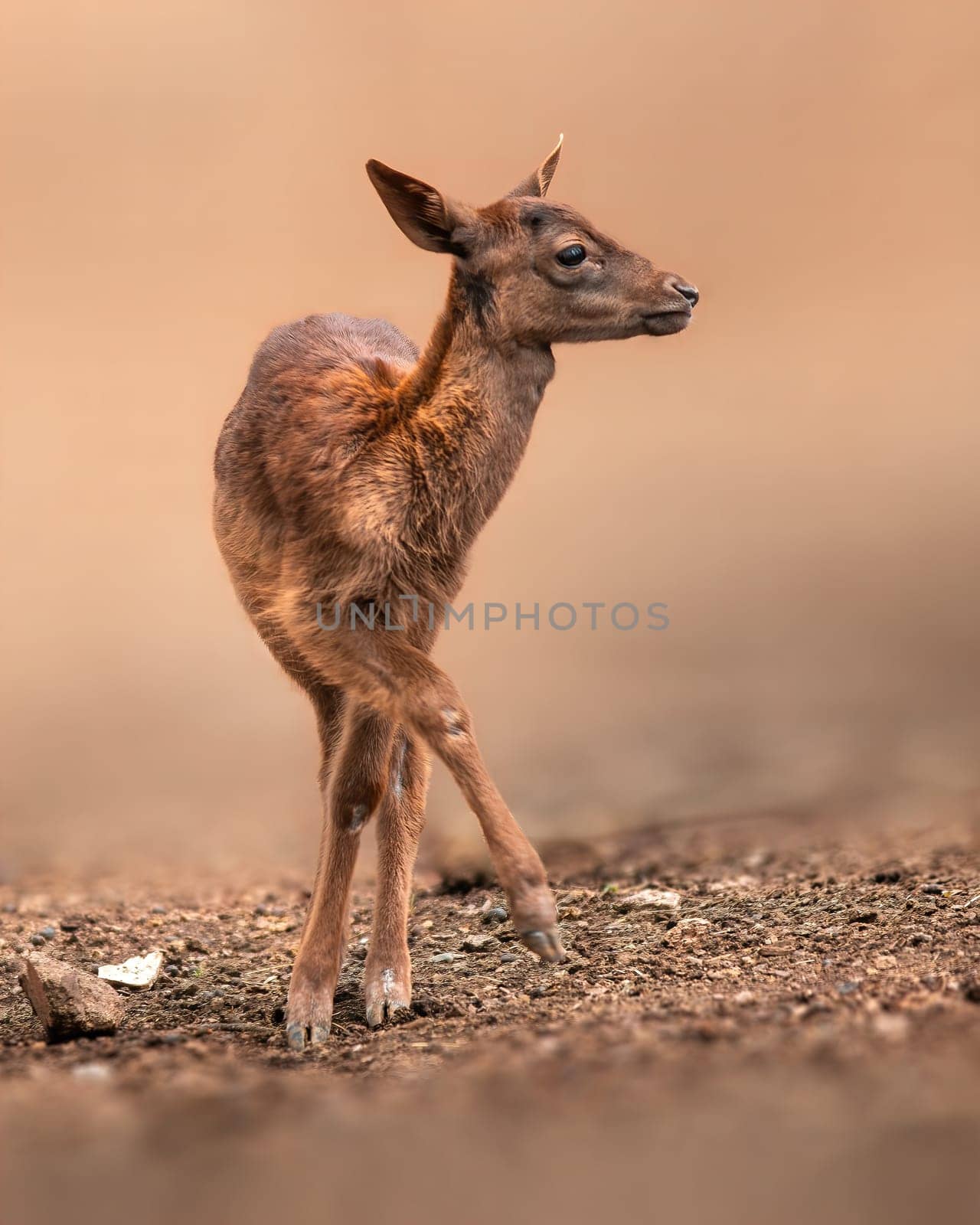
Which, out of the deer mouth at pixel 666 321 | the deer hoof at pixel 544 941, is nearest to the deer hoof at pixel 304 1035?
the deer hoof at pixel 544 941

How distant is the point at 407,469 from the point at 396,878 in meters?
2.25

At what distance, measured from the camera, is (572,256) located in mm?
7012

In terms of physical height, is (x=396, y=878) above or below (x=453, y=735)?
below

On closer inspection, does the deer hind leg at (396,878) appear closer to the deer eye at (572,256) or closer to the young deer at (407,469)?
the young deer at (407,469)

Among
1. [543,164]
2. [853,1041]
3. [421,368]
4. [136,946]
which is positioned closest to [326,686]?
[421,368]

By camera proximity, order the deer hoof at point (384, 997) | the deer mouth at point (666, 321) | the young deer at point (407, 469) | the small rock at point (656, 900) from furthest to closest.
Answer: the small rock at point (656, 900) < the deer hoof at point (384, 997) < the deer mouth at point (666, 321) < the young deer at point (407, 469)

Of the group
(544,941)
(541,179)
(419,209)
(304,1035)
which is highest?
(541,179)

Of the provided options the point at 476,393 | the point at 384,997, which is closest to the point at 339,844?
the point at 384,997

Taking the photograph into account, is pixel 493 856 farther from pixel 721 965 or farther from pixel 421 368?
pixel 421 368

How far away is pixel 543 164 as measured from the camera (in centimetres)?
770

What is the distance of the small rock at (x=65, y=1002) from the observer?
6.89 metres

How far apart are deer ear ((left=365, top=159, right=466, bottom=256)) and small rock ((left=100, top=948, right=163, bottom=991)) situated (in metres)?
4.32

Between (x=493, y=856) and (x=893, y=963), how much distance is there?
229cm

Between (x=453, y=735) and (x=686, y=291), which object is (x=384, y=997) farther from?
(x=686, y=291)
